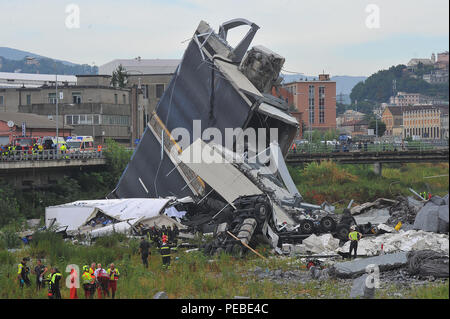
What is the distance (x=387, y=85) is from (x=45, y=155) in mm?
147714

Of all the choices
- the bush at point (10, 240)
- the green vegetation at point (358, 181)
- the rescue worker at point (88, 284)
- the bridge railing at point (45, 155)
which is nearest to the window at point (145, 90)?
the green vegetation at point (358, 181)

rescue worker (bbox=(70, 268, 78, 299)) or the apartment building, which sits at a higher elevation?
the apartment building

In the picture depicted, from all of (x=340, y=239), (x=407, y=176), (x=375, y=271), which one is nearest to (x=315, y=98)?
(x=407, y=176)

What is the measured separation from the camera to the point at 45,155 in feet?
112

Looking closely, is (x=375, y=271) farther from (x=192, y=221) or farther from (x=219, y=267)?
(x=192, y=221)

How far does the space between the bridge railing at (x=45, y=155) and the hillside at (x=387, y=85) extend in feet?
352

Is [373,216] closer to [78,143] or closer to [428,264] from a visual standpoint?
[428,264]

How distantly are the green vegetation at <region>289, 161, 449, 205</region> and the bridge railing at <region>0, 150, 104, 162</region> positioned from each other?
14.1 metres

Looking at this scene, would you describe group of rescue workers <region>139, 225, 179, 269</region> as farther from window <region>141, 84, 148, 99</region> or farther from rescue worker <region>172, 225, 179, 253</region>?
window <region>141, 84, 148, 99</region>

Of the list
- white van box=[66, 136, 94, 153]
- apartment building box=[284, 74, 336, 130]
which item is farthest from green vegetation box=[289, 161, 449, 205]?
apartment building box=[284, 74, 336, 130]

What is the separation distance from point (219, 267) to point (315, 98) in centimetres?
8951

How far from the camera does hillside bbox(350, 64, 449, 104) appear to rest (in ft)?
480

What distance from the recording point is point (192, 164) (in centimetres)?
2505

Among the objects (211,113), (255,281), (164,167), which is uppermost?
(211,113)
